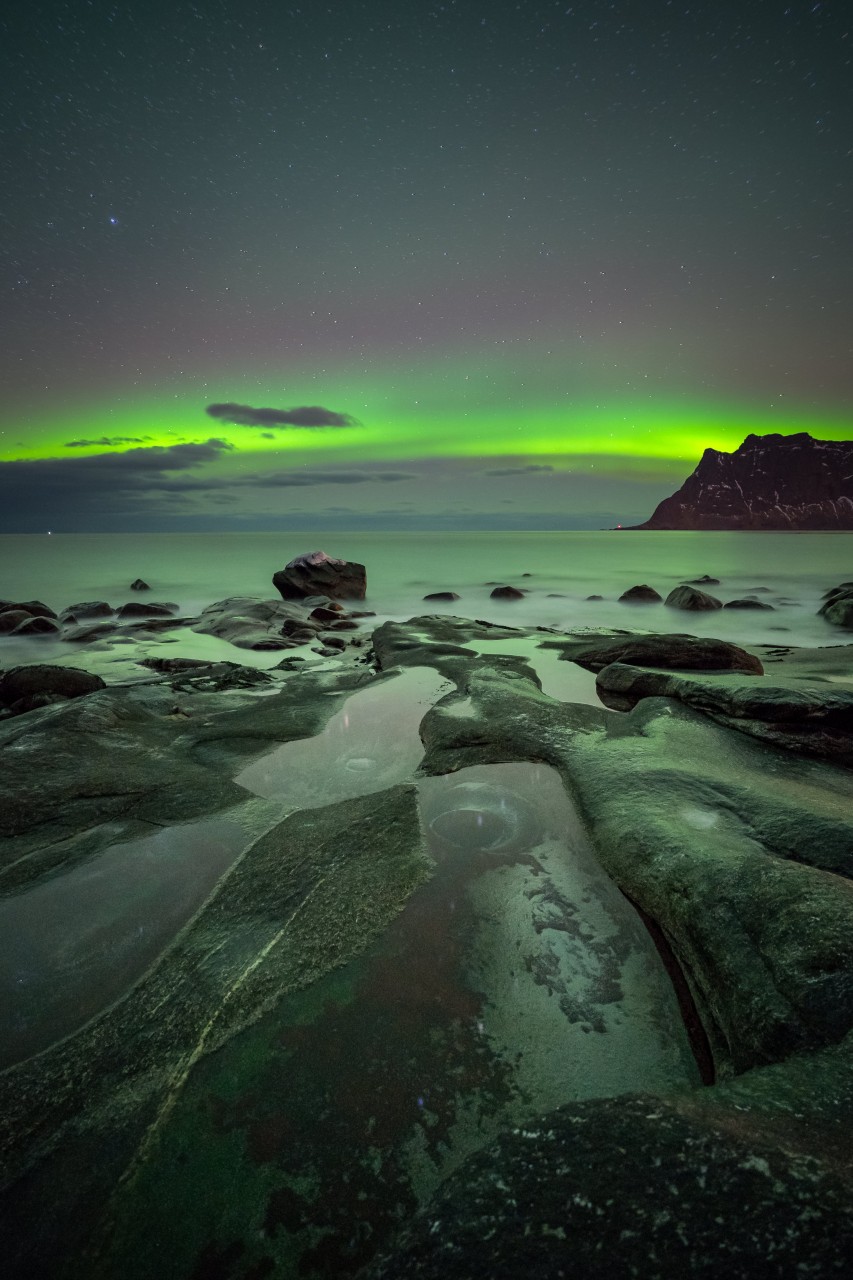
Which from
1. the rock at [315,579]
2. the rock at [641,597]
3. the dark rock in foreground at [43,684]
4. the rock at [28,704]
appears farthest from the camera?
the rock at [641,597]

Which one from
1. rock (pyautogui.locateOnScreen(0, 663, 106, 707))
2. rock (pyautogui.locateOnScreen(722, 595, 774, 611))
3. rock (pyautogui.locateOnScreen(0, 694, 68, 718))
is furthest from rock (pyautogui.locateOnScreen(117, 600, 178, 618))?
rock (pyautogui.locateOnScreen(722, 595, 774, 611))

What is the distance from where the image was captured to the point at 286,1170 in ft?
4.99

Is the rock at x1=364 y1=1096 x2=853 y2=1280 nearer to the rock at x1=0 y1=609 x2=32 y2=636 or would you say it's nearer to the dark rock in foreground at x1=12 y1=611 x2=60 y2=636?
the dark rock in foreground at x1=12 y1=611 x2=60 y2=636

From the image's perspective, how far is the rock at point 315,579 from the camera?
19.0 meters

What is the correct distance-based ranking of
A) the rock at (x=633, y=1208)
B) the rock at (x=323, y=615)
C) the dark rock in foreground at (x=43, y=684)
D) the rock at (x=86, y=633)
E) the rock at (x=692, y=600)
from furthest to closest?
the rock at (x=692, y=600) → the rock at (x=323, y=615) → the rock at (x=86, y=633) → the dark rock in foreground at (x=43, y=684) → the rock at (x=633, y=1208)

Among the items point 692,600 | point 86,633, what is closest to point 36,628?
point 86,633

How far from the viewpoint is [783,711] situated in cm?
428

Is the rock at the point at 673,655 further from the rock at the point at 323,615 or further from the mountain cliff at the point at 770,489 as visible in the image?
the mountain cliff at the point at 770,489

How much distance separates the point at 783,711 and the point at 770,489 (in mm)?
208070

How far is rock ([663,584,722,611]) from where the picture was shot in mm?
17391

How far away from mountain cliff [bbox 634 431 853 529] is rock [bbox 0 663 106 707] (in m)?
198

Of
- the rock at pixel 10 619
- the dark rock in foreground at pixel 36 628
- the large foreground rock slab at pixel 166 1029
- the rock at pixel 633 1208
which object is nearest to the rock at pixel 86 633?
the dark rock in foreground at pixel 36 628

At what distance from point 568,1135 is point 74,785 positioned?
3.54m

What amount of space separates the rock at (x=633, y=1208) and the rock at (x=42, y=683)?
629cm
